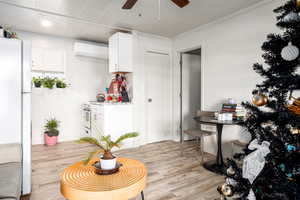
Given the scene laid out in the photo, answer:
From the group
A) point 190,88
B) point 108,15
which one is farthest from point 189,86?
point 108,15

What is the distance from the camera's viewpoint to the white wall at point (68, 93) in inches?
161

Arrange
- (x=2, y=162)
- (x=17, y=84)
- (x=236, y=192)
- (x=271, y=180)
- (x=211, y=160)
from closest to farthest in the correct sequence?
(x=271, y=180) → (x=236, y=192) → (x=2, y=162) → (x=17, y=84) → (x=211, y=160)

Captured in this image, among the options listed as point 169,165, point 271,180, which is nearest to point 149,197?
point 169,165

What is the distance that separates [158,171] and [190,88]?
253 centimetres

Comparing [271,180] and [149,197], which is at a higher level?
[271,180]

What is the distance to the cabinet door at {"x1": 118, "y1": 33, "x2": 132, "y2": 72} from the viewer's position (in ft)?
12.5

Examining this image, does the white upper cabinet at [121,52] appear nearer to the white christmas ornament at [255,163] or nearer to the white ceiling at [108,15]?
the white ceiling at [108,15]

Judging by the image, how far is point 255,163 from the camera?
2.97ft

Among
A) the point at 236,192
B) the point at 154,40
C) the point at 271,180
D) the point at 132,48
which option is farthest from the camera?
the point at 154,40

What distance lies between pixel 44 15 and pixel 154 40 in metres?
2.25

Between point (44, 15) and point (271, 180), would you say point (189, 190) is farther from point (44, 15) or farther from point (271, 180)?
point (44, 15)

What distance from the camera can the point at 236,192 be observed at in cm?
103

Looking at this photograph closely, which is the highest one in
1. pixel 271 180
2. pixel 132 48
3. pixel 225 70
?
pixel 132 48

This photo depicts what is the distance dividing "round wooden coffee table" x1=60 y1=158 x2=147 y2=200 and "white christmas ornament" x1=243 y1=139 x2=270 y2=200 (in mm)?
728
